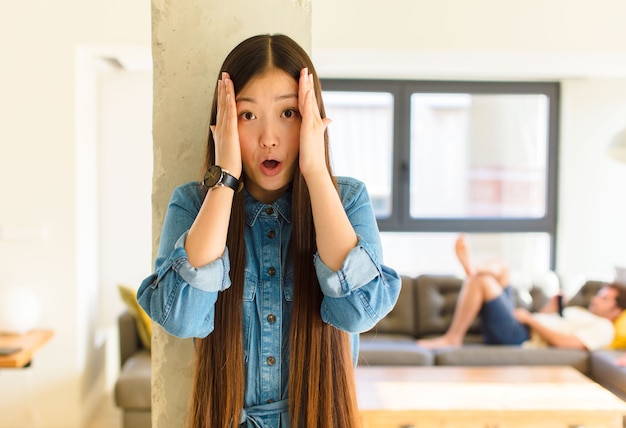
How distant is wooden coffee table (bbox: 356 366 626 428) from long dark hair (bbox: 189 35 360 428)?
1.80m

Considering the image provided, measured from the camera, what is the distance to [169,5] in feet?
4.28

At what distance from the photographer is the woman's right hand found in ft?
3.32

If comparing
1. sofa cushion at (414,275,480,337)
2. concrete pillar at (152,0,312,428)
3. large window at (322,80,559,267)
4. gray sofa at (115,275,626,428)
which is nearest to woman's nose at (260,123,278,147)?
concrete pillar at (152,0,312,428)

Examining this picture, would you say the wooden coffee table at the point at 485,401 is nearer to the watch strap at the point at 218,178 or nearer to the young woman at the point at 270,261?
the young woman at the point at 270,261

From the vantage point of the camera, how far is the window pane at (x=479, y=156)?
5246mm

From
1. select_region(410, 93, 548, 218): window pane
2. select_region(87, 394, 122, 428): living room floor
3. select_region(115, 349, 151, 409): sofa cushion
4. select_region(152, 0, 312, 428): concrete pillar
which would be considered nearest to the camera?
select_region(152, 0, 312, 428): concrete pillar

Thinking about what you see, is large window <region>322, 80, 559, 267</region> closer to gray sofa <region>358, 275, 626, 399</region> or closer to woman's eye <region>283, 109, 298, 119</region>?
gray sofa <region>358, 275, 626, 399</region>

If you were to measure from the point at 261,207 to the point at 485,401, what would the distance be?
2.17 meters

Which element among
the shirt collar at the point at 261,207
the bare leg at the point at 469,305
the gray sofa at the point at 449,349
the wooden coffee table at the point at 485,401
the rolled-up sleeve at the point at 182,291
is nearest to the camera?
the rolled-up sleeve at the point at 182,291

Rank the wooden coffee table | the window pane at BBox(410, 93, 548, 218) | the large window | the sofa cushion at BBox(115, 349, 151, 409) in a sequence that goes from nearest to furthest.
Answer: the wooden coffee table
the sofa cushion at BBox(115, 349, 151, 409)
the large window
the window pane at BBox(410, 93, 548, 218)

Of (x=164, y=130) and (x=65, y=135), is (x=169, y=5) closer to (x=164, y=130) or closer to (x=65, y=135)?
(x=164, y=130)

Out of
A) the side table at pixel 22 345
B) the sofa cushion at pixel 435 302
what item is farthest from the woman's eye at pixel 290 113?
the sofa cushion at pixel 435 302

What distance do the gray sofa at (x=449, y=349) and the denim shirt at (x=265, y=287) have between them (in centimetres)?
230

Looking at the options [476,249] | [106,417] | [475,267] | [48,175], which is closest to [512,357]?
[475,267]
